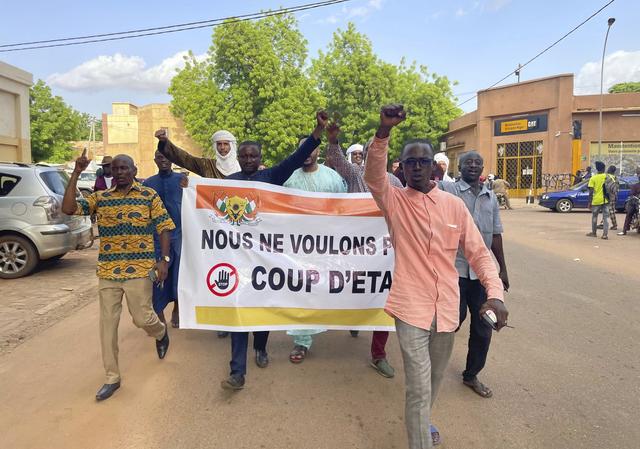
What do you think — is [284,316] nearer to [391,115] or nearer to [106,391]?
[106,391]

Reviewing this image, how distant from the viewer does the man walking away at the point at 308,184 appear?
13.5ft

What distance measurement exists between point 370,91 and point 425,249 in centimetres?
3066

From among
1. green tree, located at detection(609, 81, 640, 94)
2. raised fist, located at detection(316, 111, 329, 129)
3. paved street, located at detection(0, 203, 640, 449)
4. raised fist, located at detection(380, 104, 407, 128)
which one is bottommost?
paved street, located at detection(0, 203, 640, 449)

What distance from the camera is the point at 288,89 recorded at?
1185 inches

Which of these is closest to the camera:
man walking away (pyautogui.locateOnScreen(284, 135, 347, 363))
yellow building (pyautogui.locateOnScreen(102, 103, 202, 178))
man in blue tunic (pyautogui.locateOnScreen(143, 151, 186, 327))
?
man walking away (pyautogui.locateOnScreen(284, 135, 347, 363))

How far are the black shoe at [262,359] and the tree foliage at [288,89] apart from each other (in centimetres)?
2608

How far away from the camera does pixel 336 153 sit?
4250 millimetres

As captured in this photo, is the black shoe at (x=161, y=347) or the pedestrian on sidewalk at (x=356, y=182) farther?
the black shoe at (x=161, y=347)

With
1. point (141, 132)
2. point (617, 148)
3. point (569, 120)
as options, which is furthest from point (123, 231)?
point (141, 132)

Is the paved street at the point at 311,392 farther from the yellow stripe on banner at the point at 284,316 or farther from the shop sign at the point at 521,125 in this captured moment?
the shop sign at the point at 521,125

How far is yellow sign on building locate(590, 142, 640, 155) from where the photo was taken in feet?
84.3

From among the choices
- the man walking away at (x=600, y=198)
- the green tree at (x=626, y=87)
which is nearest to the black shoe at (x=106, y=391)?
the man walking away at (x=600, y=198)

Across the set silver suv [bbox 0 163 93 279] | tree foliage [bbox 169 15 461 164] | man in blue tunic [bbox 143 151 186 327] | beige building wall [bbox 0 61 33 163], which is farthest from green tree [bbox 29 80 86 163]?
man in blue tunic [bbox 143 151 186 327]

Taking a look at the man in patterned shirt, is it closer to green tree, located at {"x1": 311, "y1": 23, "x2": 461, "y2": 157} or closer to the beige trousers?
the beige trousers
